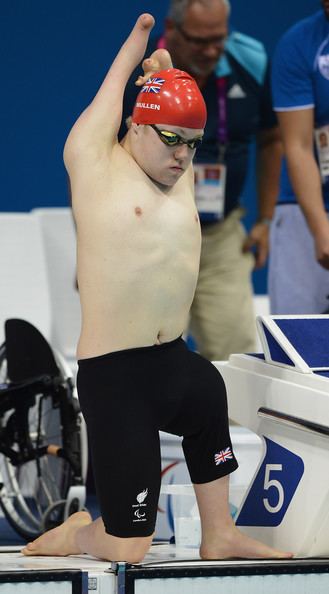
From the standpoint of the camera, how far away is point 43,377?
4.10m

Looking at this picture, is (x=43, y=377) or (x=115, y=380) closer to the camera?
(x=115, y=380)

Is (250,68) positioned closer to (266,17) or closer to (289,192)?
(289,192)

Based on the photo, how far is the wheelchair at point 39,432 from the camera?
13.4ft

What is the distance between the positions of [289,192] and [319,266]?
300 mm

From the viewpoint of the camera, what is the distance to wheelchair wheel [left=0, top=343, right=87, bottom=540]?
162 inches

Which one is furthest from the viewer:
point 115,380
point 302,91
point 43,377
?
point 302,91

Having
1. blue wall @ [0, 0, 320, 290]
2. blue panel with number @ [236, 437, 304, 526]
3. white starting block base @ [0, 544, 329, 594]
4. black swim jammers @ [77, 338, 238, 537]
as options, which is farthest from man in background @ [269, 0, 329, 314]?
blue wall @ [0, 0, 320, 290]

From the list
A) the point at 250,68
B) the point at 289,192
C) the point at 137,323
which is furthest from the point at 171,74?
the point at 250,68

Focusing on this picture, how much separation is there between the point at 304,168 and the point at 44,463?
136cm

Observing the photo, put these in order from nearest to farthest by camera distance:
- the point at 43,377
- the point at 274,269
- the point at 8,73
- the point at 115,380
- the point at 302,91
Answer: the point at 115,380 < the point at 43,377 < the point at 302,91 < the point at 274,269 < the point at 8,73

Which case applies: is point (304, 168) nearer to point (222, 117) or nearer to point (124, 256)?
point (222, 117)

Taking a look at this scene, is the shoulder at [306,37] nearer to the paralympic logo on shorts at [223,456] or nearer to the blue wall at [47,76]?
the paralympic logo on shorts at [223,456]

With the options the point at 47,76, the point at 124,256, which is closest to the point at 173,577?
the point at 124,256

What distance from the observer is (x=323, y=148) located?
4473 millimetres
